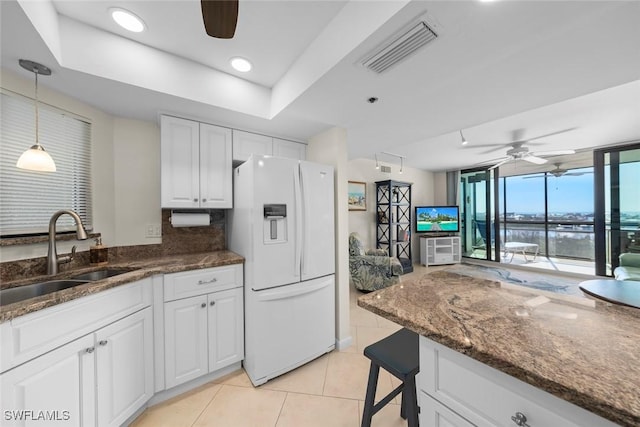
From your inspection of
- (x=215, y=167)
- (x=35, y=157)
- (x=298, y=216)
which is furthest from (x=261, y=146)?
(x=35, y=157)

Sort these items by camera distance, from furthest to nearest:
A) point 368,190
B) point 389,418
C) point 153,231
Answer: point 368,190 < point 153,231 < point 389,418

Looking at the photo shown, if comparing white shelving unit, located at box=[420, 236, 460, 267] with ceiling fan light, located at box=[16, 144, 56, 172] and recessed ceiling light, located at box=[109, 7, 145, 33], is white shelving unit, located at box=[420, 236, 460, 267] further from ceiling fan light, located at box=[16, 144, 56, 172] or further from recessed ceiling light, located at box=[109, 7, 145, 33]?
ceiling fan light, located at box=[16, 144, 56, 172]

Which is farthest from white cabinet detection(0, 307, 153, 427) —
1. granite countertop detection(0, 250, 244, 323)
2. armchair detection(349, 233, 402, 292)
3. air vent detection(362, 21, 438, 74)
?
armchair detection(349, 233, 402, 292)

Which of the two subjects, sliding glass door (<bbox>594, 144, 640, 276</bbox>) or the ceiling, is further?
sliding glass door (<bbox>594, 144, 640, 276</bbox>)

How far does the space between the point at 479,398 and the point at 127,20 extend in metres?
2.58

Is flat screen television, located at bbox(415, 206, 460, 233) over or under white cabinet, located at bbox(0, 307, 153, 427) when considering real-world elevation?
over

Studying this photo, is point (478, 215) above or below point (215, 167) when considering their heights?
below

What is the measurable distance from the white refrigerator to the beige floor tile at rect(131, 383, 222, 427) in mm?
347

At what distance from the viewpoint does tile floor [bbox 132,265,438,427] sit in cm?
150

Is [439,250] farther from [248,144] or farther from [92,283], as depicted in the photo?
[92,283]

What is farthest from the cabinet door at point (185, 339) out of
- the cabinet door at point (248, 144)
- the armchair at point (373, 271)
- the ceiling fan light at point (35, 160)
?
the armchair at point (373, 271)

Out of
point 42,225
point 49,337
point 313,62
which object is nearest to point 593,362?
point 313,62

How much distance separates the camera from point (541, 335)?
74cm

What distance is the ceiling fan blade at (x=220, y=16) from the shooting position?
0.76 meters
